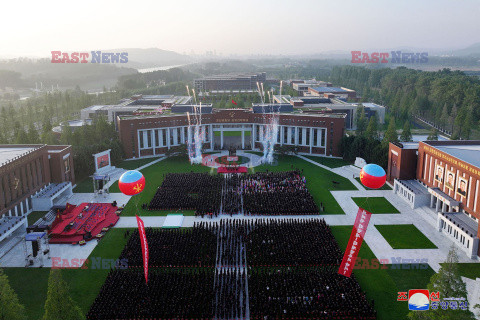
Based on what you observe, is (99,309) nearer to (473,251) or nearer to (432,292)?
(432,292)

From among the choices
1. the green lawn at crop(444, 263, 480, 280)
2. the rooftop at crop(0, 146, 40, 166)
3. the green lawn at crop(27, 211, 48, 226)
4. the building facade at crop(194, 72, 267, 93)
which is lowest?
A: the green lawn at crop(444, 263, 480, 280)

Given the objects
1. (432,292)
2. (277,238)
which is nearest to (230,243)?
(277,238)

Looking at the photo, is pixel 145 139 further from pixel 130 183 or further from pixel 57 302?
pixel 57 302

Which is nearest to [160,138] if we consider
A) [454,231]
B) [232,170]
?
[232,170]

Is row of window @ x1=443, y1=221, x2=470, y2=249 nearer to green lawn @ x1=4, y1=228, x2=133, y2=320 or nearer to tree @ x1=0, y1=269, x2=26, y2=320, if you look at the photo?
green lawn @ x1=4, y1=228, x2=133, y2=320

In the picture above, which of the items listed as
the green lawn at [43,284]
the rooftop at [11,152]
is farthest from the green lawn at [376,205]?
the rooftop at [11,152]

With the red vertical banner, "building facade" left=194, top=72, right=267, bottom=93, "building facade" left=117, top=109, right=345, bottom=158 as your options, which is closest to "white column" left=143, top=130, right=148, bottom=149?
"building facade" left=117, top=109, right=345, bottom=158
